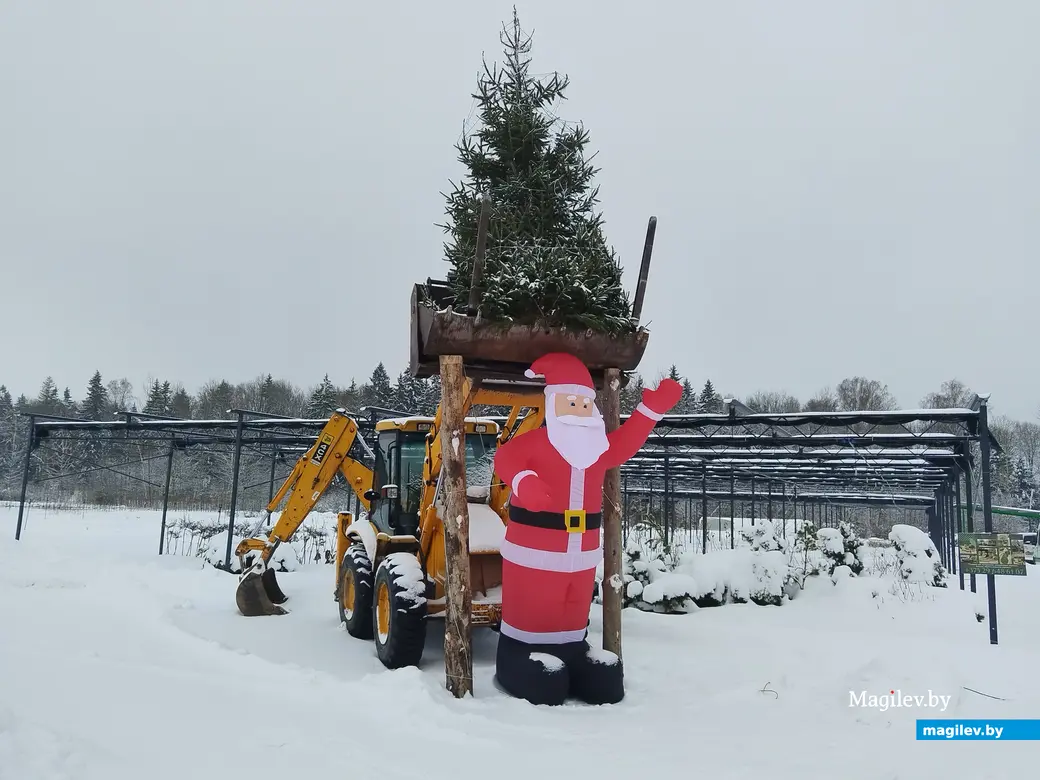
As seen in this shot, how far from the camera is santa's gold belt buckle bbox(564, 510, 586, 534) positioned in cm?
546

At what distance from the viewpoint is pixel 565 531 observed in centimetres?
545

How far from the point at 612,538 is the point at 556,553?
110cm

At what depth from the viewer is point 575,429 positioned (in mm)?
5574

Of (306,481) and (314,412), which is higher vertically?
(314,412)

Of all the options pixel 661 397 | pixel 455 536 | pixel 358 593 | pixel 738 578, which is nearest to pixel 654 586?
pixel 738 578

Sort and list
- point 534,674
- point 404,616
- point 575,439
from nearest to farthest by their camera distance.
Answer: point 534,674, point 575,439, point 404,616

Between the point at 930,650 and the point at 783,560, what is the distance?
4266 mm

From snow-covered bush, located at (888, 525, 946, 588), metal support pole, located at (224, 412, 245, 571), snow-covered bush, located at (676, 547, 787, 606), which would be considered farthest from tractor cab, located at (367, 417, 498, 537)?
snow-covered bush, located at (888, 525, 946, 588)

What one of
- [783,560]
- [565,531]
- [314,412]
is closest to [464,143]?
[565,531]

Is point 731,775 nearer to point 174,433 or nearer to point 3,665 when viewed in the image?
point 3,665

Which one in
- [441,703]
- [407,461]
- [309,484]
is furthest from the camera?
[309,484]

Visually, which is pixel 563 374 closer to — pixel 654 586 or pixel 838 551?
pixel 654 586

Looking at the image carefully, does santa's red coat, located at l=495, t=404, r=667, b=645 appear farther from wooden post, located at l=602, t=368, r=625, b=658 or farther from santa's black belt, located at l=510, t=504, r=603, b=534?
wooden post, located at l=602, t=368, r=625, b=658

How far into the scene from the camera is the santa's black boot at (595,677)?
540cm
